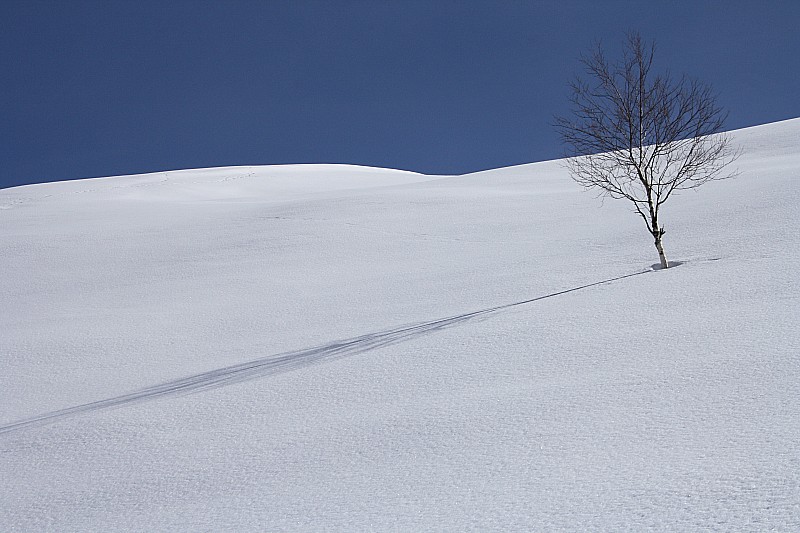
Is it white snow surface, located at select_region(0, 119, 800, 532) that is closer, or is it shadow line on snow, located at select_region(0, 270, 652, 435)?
white snow surface, located at select_region(0, 119, 800, 532)

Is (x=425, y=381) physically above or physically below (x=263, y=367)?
below

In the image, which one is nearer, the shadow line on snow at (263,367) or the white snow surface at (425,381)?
the white snow surface at (425,381)

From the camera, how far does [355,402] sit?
5309 millimetres

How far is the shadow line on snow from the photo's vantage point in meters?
6.09

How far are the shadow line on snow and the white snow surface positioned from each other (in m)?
0.04

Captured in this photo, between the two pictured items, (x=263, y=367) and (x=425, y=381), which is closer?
(x=425, y=381)

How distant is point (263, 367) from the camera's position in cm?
682

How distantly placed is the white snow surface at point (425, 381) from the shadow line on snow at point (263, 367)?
42 millimetres

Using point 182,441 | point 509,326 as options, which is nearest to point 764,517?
point 182,441

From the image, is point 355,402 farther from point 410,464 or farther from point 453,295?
point 453,295

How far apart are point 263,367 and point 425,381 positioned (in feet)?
6.69

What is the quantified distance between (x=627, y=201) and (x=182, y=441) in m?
13.1

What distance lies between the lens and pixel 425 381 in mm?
5594

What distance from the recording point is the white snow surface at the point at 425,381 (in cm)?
333
